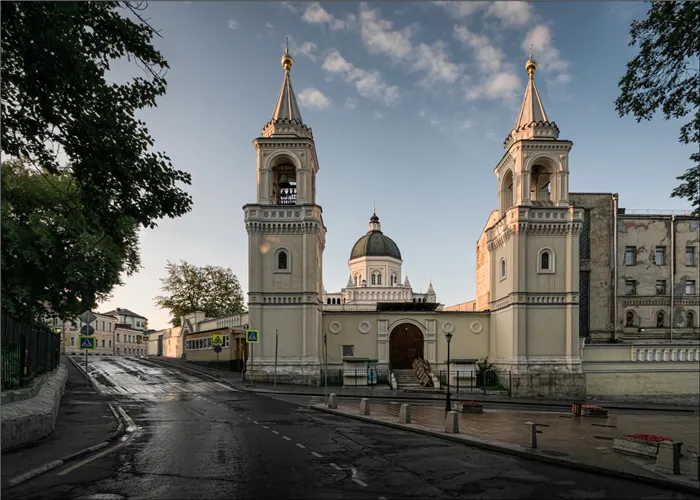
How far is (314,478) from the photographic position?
9734mm

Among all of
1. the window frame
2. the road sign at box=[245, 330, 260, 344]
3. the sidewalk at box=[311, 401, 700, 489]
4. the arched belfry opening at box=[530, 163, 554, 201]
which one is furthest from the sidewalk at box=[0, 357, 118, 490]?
the arched belfry opening at box=[530, 163, 554, 201]

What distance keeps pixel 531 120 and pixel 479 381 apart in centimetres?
1671

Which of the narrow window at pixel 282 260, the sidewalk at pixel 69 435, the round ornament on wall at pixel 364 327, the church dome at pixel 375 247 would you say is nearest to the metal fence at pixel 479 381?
the round ornament on wall at pixel 364 327

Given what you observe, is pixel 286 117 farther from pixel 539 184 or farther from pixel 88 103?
pixel 88 103

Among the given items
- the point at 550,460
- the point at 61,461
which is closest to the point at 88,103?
the point at 61,461

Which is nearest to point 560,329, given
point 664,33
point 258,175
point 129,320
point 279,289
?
point 279,289

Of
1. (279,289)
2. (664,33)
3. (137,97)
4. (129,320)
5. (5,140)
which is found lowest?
(129,320)

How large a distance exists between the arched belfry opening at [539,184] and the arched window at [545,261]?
4.73 metres

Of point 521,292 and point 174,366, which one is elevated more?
point 521,292

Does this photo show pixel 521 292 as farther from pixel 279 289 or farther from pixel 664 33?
pixel 664 33

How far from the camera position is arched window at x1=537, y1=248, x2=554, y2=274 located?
106 feet

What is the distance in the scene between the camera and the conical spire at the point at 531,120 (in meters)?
33.0

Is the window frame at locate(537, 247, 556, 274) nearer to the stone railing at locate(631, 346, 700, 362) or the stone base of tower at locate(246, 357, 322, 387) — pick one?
the stone railing at locate(631, 346, 700, 362)

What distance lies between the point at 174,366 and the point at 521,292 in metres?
29.8
